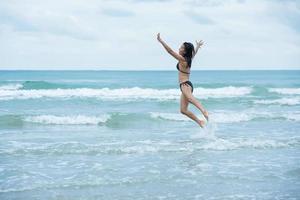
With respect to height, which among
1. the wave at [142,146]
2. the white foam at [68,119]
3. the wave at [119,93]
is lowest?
the wave at [119,93]

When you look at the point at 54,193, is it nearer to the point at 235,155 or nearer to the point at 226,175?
the point at 226,175

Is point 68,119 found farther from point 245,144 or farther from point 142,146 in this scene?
point 245,144

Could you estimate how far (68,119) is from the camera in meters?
19.0

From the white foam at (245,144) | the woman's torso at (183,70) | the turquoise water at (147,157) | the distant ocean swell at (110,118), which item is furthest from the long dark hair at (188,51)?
the distant ocean swell at (110,118)

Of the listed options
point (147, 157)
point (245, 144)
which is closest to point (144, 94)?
point (245, 144)

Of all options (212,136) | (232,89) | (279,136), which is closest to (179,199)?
(212,136)

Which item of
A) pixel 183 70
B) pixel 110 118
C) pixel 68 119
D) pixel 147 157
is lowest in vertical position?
pixel 68 119

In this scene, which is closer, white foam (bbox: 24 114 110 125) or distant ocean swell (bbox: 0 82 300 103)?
white foam (bbox: 24 114 110 125)

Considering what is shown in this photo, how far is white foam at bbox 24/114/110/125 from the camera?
18.4 m

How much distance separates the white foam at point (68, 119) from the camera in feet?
60.2

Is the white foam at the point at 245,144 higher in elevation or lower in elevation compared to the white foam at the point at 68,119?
higher

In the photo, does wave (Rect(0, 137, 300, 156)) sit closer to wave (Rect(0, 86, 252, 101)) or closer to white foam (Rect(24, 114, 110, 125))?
white foam (Rect(24, 114, 110, 125))

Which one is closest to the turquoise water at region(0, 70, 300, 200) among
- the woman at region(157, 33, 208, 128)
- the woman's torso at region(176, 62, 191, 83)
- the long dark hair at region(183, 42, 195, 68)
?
the woman at region(157, 33, 208, 128)

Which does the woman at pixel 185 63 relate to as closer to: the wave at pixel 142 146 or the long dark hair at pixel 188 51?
the long dark hair at pixel 188 51
